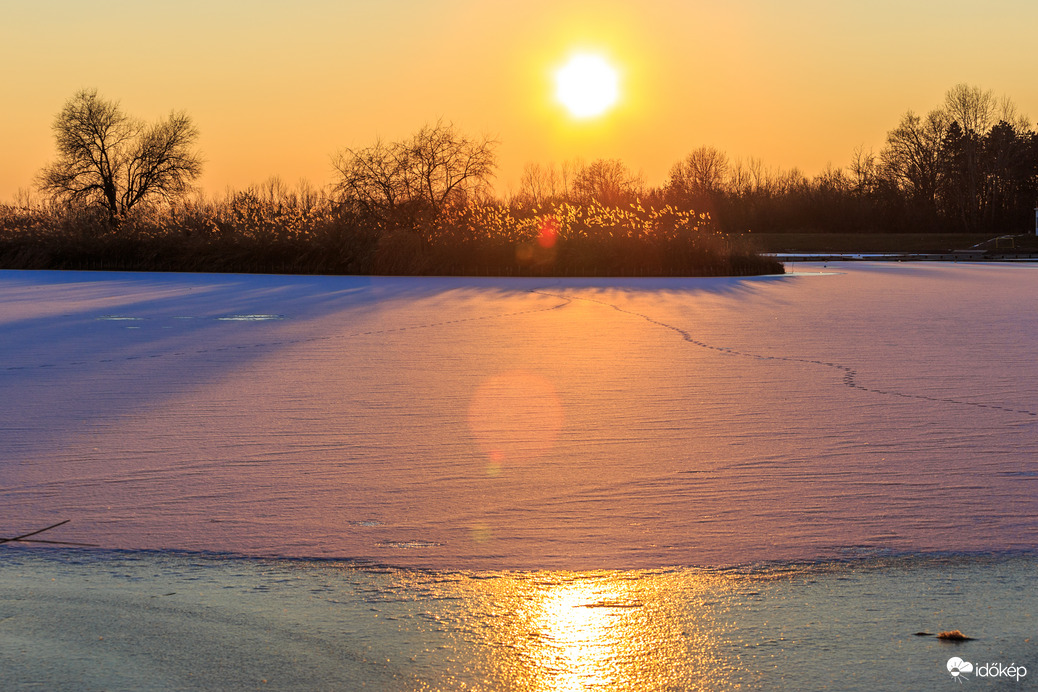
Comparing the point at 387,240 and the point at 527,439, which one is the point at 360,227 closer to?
the point at 387,240

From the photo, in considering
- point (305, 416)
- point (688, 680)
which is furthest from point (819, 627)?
point (305, 416)

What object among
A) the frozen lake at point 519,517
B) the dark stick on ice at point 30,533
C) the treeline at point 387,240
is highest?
the treeline at point 387,240

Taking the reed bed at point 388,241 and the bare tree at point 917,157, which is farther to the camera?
the bare tree at point 917,157

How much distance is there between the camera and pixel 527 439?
21.2 ft

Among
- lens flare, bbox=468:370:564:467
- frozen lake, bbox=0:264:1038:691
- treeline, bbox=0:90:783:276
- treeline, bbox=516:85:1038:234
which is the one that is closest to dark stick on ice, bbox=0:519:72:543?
frozen lake, bbox=0:264:1038:691

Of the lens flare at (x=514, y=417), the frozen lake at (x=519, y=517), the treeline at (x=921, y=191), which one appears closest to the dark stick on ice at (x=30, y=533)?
the frozen lake at (x=519, y=517)

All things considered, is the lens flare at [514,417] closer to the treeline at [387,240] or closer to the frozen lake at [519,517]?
the frozen lake at [519,517]

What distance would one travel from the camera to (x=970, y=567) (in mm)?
3912

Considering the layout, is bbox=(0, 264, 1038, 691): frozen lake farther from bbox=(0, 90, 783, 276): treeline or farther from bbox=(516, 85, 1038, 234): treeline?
bbox=(516, 85, 1038, 234): treeline

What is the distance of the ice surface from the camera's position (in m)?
4.41

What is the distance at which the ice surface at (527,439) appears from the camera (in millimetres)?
4414

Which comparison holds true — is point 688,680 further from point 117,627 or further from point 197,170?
point 197,170

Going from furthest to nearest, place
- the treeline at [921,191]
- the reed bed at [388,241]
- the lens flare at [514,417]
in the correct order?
the treeline at [921,191] → the reed bed at [388,241] → the lens flare at [514,417]

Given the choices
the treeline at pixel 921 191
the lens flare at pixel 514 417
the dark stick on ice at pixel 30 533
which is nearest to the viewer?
the dark stick on ice at pixel 30 533
